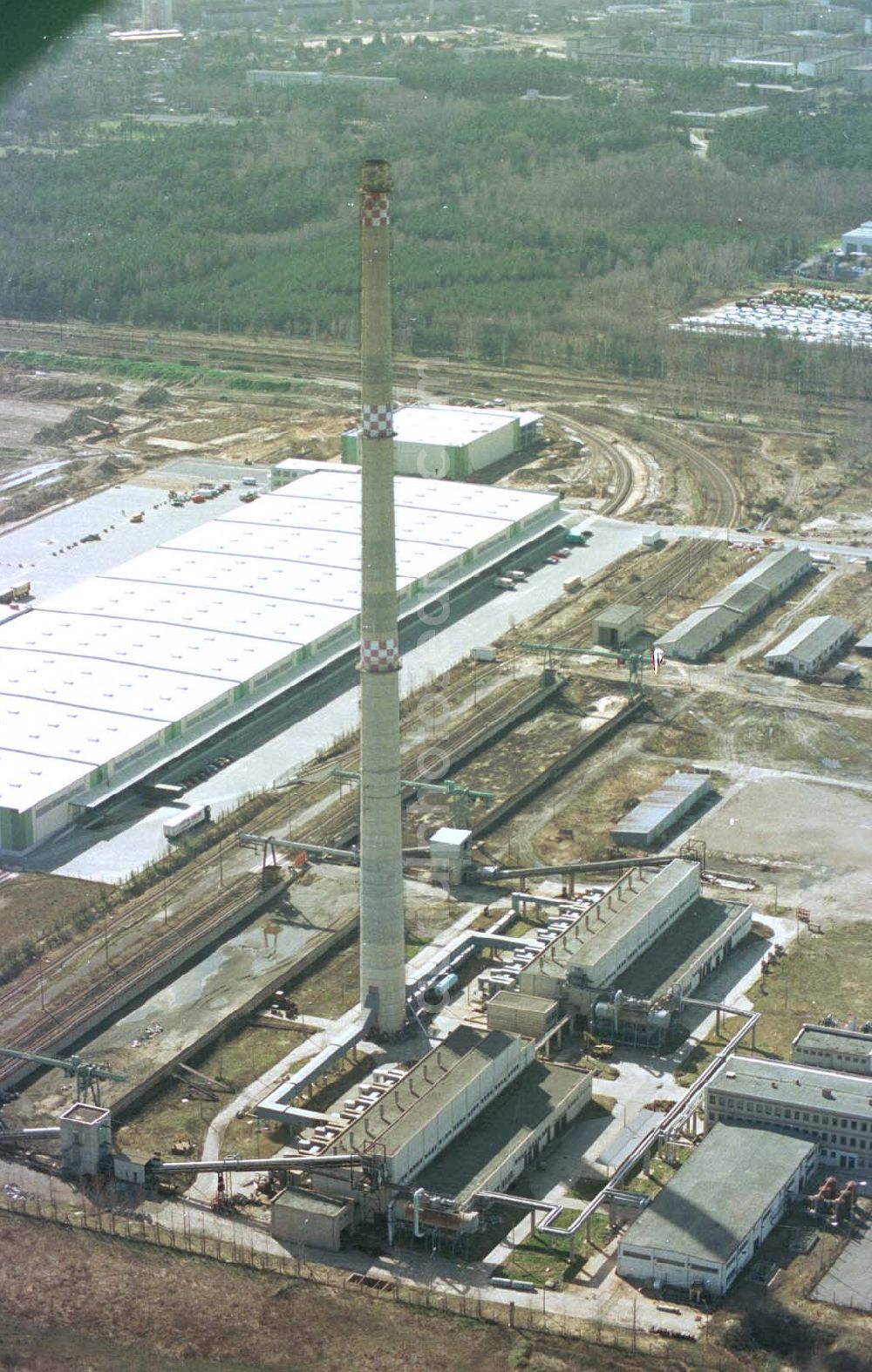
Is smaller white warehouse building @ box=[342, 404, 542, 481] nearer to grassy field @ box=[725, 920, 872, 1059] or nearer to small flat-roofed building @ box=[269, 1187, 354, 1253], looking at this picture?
grassy field @ box=[725, 920, 872, 1059]

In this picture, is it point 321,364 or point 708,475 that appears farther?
point 321,364

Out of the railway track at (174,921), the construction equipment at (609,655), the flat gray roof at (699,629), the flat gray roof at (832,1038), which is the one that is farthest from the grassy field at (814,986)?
the flat gray roof at (699,629)

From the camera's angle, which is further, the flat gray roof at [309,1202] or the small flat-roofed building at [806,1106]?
the small flat-roofed building at [806,1106]

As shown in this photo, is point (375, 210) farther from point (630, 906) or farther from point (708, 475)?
point (708, 475)

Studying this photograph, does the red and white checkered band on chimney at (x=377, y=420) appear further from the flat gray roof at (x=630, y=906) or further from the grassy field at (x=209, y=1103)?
the grassy field at (x=209, y=1103)

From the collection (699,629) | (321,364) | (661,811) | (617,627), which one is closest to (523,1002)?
(661,811)

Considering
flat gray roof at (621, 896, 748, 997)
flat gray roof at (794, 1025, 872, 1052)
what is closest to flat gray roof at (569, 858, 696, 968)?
flat gray roof at (621, 896, 748, 997)
